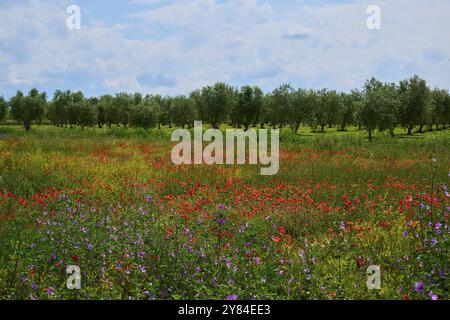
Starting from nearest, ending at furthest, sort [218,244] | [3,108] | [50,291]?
[50,291]
[218,244]
[3,108]

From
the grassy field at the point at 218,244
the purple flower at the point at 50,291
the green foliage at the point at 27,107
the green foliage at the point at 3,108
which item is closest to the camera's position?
the purple flower at the point at 50,291

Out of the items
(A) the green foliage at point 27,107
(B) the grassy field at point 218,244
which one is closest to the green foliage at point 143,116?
(A) the green foliage at point 27,107

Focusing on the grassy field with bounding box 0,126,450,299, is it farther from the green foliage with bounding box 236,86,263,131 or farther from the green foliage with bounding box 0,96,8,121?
the green foliage with bounding box 0,96,8,121

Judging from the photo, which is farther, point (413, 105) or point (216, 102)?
point (216, 102)

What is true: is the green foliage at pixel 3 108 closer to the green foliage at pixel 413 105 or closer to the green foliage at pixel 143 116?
the green foliage at pixel 143 116

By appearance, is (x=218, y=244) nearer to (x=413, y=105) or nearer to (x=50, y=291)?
(x=50, y=291)

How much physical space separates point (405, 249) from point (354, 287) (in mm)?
1611

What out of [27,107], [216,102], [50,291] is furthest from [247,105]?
[50,291]

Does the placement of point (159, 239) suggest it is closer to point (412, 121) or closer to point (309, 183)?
point (309, 183)

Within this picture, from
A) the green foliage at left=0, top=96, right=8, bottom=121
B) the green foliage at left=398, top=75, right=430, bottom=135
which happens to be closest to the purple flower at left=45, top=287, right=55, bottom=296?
the green foliage at left=398, top=75, right=430, bottom=135

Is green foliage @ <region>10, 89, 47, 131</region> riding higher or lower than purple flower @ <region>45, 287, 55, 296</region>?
higher

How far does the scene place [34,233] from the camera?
6.15m

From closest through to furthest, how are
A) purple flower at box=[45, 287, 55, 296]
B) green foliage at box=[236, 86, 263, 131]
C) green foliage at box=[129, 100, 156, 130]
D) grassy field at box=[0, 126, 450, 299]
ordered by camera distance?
purple flower at box=[45, 287, 55, 296] → grassy field at box=[0, 126, 450, 299] → green foliage at box=[129, 100, 156, 130] → green foliage at box=[236, 86, 263, 131]

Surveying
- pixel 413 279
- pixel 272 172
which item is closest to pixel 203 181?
pixel 272 172
